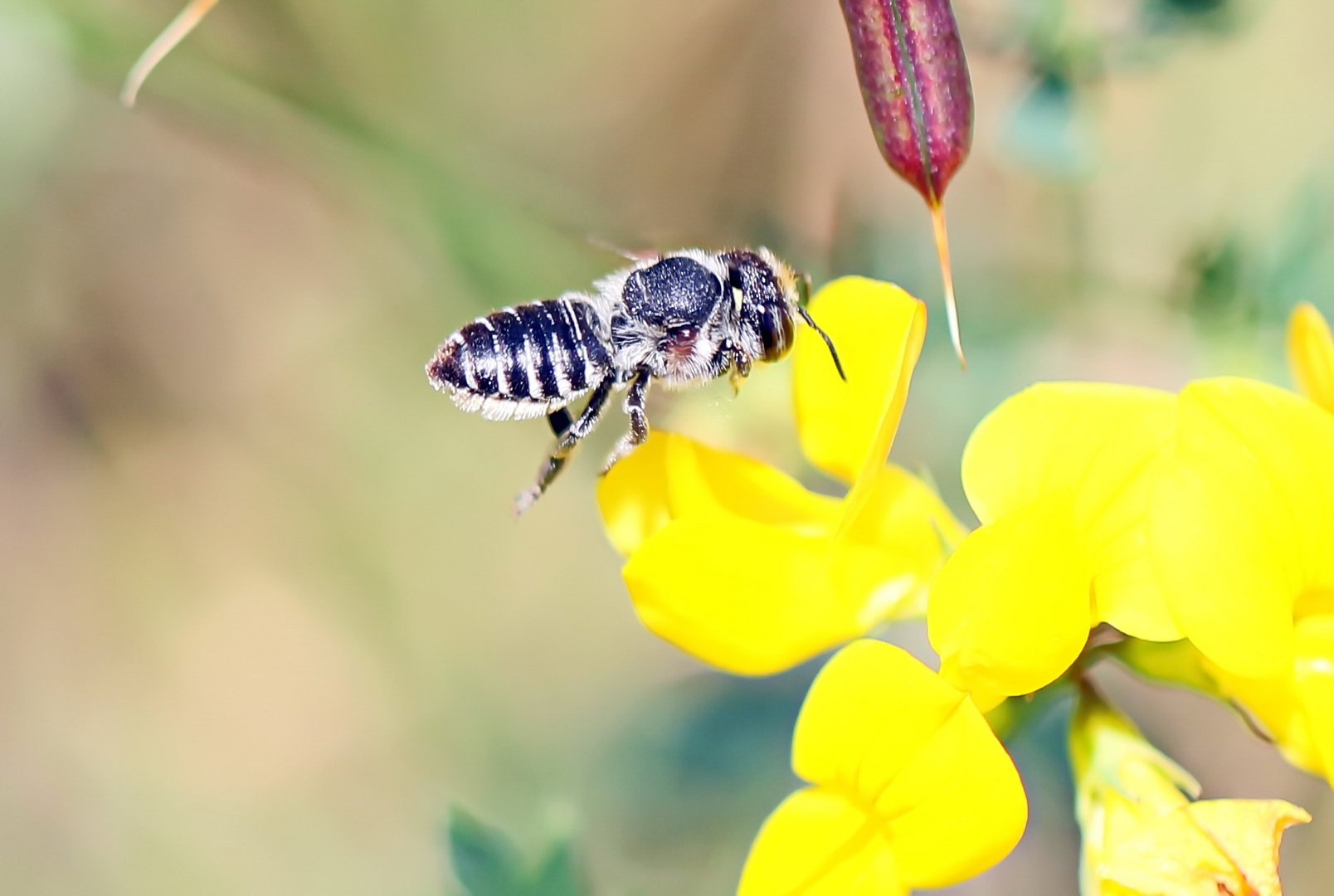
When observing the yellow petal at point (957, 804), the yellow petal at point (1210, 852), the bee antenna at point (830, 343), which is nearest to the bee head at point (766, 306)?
the bee antenna at point (830, 343)

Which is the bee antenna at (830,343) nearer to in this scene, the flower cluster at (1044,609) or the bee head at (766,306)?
the flower cluster at (1044,609)

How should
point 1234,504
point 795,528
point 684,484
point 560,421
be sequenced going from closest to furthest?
point 1234,504 → point 684,484 → point 795,528 → point 560,421

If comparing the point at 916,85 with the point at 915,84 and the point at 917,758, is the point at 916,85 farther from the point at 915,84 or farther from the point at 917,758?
the point at 917,758

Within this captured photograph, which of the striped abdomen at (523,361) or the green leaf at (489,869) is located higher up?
the striped abdomen at (523,361)

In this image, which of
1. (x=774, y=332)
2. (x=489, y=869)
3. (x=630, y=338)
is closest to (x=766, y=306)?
(x=774, y=332)

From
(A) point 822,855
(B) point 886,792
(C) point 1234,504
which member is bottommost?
Result: (A) point 822,855

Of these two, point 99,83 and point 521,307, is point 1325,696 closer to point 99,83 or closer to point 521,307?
point 521,307

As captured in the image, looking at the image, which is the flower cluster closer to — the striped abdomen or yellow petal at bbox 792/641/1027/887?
yellow petal at bbox 792/641/1027/887

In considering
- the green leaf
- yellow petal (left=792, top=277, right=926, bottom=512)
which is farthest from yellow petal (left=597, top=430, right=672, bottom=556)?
the green leaf
